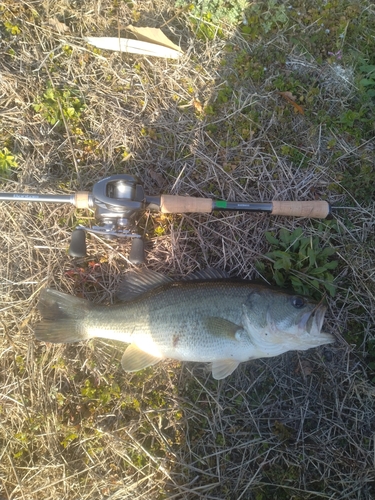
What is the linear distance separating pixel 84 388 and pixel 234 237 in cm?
189

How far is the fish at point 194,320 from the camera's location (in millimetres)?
2783

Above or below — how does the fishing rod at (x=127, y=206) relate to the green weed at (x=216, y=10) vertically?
below

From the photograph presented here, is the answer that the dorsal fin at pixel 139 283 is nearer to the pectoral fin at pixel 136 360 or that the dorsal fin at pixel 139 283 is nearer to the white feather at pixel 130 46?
the pectoral fin at pixel 136 360

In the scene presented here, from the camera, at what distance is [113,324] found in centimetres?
300

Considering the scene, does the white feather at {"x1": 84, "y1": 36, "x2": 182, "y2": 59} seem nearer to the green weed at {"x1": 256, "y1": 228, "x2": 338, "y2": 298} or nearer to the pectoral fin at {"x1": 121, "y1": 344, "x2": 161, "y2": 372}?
the green weed at {"x1": 256, "y1": 228, "x2": 338, "y2": 298}

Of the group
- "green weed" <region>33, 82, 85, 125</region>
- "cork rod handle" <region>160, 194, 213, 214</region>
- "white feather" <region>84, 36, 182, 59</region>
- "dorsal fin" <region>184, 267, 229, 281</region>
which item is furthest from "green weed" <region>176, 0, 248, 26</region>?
"dorsal fin" <region>184, 267, 229, 281</region>

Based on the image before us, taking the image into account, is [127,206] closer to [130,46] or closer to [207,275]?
[207,275]

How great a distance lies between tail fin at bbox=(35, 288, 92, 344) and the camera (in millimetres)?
3047

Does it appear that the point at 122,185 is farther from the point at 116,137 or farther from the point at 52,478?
the point at 52,478

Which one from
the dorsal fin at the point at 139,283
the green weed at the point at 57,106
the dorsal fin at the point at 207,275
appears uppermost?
the green weed at the point at 57,106

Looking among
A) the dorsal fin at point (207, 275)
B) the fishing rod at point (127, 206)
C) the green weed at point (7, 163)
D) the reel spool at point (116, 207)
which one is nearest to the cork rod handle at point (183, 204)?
the fishing rod at point (127, 206)

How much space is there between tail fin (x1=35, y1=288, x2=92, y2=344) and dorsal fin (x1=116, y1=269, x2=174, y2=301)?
309 millimetres

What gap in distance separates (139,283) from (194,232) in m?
0.70

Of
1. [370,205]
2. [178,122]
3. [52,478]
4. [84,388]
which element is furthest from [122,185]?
[52,478]
